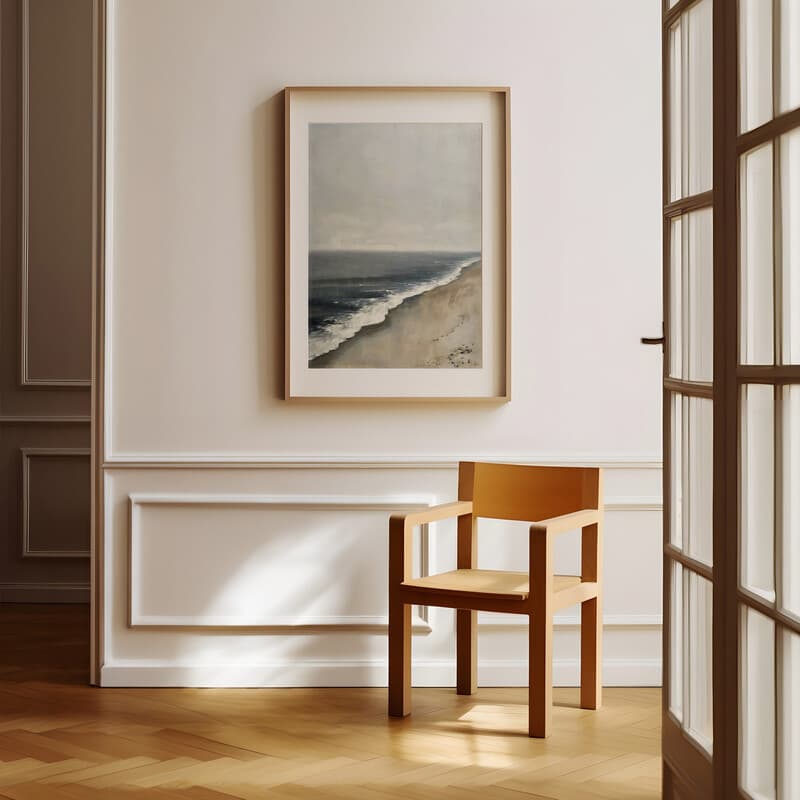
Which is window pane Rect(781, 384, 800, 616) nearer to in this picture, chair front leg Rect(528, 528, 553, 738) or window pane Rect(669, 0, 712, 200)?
window pane Rect(669, 0, 712, 200)

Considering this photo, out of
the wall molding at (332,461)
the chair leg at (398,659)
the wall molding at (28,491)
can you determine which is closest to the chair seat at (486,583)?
the chair leg at (398,659)

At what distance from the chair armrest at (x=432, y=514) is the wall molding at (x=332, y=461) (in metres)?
0.18

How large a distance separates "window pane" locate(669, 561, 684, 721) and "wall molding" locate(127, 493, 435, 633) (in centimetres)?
129

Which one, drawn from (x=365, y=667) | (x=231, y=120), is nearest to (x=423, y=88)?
(x=231, y=120)

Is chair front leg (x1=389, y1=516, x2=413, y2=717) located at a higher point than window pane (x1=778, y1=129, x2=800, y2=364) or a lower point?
lower

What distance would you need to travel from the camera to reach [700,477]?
2164 millimetres

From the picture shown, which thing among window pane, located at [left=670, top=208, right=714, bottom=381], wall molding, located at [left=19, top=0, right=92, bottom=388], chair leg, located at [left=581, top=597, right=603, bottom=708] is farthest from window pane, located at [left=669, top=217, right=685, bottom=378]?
wall molding, located at [left=19, top=0, right=92, bottom=388]

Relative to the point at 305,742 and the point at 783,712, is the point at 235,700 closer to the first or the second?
the point at 305,742

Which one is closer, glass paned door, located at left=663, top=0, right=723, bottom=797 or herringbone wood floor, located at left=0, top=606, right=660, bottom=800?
glass paned door, located at left=663, top=0, right=723, bottom=797

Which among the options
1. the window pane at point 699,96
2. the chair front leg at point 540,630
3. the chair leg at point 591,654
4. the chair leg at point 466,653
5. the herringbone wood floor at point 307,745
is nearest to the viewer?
the window pane at point 699,96

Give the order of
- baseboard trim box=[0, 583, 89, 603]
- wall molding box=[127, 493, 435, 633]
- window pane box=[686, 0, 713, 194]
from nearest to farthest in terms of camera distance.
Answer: window pane box=[686, 0, 713, 194] < wall molding box=[127, 493, 435, 633] < baseboard trim box=[0, 583, 89, 603]

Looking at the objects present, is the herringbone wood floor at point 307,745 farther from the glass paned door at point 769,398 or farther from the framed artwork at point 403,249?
the framed artwork at point 403,249

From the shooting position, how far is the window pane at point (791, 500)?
166 cm

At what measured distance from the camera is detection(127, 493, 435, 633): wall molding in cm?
355
